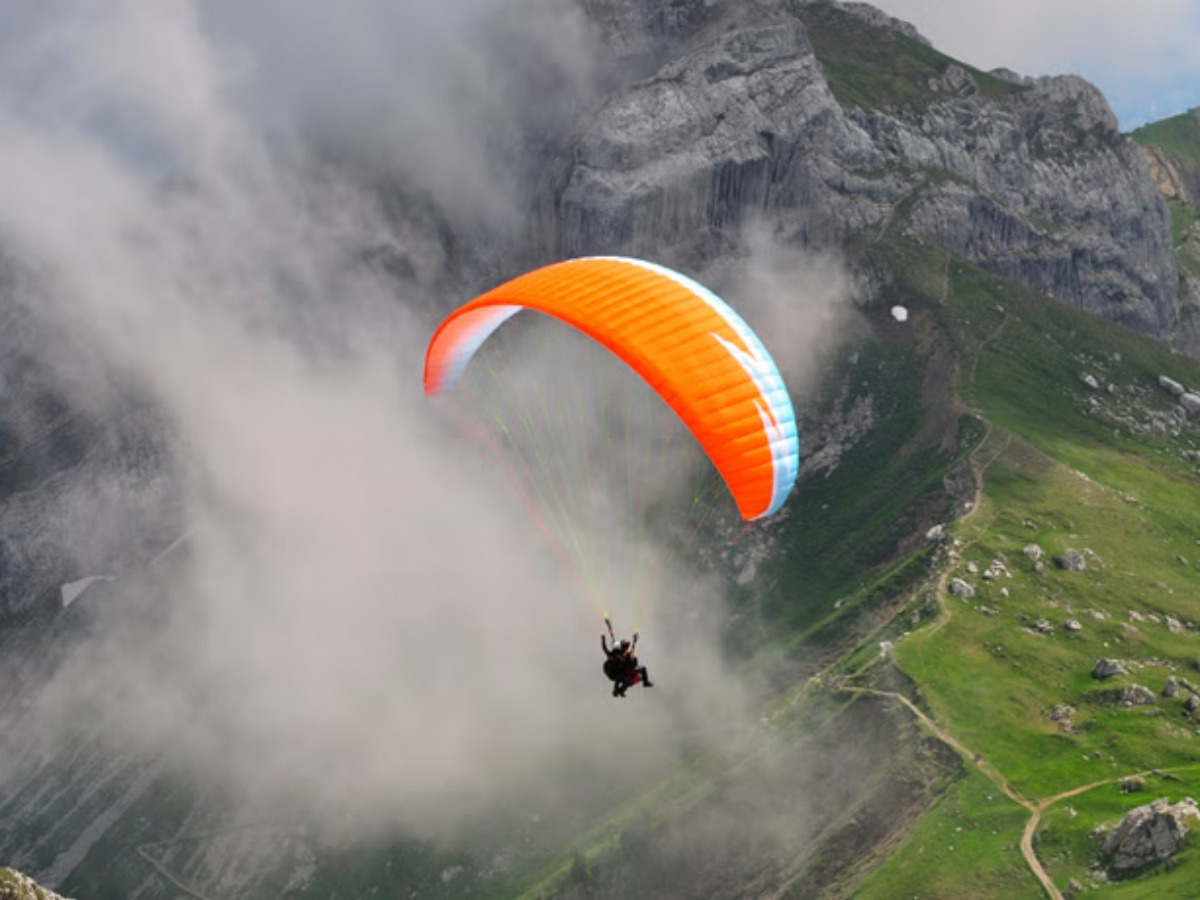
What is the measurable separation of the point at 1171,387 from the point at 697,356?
435 feet

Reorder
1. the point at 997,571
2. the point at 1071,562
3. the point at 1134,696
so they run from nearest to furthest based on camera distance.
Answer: the point at 1134,696 < the point at 997,571 < the point at 1071,562

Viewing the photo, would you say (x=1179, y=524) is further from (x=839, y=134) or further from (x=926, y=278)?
(x=839, y=134)

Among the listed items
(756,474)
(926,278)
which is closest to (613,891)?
(756,474)

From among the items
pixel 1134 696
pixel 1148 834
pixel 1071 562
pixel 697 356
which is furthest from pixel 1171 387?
pixel 697 356

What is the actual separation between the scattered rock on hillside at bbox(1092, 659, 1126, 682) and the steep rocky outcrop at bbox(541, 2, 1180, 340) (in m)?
105

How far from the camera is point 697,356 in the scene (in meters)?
38.6

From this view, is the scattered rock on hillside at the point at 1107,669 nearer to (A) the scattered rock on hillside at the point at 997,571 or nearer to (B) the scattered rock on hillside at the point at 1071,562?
(A) the scattered rock on hillside at the point at 997,571

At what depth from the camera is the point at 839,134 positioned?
180625 millimetres

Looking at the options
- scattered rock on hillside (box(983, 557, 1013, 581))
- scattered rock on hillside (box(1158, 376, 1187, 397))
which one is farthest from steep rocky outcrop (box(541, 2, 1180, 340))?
scattered rock on hillside (box(983, 557, 1013, 581))

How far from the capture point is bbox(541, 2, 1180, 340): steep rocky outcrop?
583ft

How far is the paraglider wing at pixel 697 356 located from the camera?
121 feet

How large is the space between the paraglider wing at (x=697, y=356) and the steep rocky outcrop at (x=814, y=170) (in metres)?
137

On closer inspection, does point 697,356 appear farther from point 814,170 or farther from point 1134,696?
point 814,170

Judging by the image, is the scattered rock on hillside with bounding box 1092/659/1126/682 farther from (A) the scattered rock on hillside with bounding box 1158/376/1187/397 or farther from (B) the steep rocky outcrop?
(B) the steep rocky outcrop
